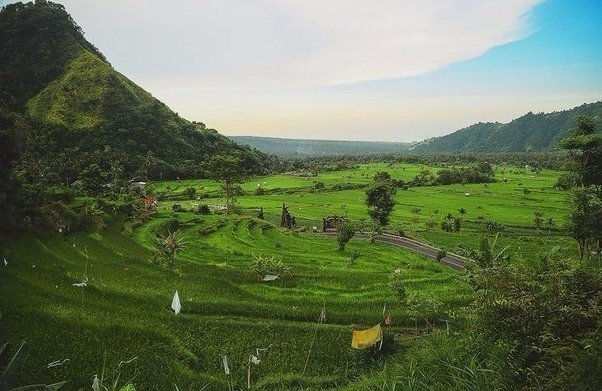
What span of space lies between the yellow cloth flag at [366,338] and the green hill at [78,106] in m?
91.2

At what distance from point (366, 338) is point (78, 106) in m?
125

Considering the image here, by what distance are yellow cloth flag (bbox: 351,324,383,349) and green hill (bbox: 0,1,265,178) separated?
299ft

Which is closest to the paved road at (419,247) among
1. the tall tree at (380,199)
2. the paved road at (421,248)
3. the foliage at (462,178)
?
the paved road at (421,248)

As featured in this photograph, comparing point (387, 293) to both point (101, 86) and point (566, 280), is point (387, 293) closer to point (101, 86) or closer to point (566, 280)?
point (566, 280)

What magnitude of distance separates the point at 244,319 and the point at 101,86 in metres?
127

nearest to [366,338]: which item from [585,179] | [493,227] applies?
[585,179]

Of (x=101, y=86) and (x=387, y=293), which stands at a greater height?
(x=101, y=86)

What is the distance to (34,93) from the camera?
133 metres

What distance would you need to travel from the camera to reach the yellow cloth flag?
2119cm

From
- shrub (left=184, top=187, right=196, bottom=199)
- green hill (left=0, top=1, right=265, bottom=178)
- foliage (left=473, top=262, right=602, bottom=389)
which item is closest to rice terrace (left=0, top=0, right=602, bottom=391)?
foliage (left=473, top=262, right=602, bottom=389)

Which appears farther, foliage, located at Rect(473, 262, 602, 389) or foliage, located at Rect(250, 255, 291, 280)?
foliage, located at Rect(250, 255, 291, 280)

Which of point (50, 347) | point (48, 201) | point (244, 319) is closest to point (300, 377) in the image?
point (244, 319)

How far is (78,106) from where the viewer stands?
12481 cm

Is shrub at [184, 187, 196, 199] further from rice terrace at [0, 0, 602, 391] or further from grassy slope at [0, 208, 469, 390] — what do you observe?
grassy slope at [0, 208, 469, 390]
